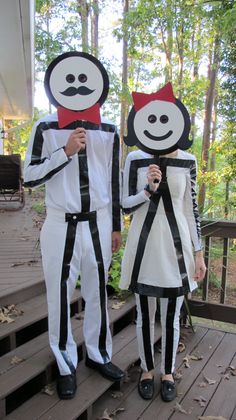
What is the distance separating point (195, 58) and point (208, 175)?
596 cm

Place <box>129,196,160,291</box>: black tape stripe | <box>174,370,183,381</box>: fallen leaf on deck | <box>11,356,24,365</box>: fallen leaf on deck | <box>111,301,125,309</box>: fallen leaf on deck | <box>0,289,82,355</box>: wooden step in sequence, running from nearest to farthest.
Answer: <box>129,196,160,291</box>: black tape stripe < <box>11,356,24,365</box>: fallen leaf on deck < <box>0,289,82,355</box>: wooden step < <box>174,370,183,381</box>: fallen leaf on deck < <box>111,301,125,309</box>: fallen leaf on deck

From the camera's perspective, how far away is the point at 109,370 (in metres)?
2.16

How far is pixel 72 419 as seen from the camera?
184 cm

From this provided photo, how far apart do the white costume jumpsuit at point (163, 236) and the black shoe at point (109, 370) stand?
12.4 inches

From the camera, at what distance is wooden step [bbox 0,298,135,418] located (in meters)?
1.94

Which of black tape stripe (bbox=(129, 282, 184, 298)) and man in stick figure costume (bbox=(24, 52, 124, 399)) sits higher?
man in stick figure costume (bbox=(24, 52, 124, 399))

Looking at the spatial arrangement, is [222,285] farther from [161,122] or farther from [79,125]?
[79,125]

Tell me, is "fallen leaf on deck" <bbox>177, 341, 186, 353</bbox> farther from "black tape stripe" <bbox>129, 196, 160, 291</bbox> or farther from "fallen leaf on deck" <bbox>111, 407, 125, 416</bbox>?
"black tape stripe" <bbox>129, 196, 160, 291</bbox>

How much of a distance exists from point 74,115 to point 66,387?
4.60 ft

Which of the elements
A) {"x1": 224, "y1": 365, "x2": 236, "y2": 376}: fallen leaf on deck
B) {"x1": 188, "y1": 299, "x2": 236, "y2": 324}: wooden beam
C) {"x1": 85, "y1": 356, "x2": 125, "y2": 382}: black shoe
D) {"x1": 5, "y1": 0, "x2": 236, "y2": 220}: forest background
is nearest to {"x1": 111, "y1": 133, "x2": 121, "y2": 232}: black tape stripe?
{"x1": 85, "y1": 356, "x2": 125, "y2": 382}: black shoe

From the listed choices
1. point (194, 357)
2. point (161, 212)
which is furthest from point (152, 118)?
point (194, 357)

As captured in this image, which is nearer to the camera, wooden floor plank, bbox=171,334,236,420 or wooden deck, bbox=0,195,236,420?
wooden deck, bbox=0,195,236,420

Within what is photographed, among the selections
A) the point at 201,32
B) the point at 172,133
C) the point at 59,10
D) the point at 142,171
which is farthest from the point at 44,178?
the point at 201,32

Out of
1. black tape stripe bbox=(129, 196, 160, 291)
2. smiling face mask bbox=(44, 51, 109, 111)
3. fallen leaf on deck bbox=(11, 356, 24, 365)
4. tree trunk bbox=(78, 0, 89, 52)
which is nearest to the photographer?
smiling face mask bbox=(44, 51, 109, 111)
